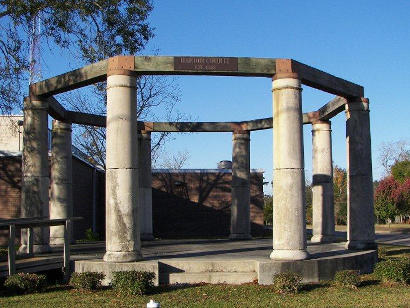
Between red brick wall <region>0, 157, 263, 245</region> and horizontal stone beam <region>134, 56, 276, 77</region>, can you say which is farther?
red brick wall <region>0, 157, 263, 245</region>

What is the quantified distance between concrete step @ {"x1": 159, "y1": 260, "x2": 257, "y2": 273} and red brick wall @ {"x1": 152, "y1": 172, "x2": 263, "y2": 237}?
812 inches

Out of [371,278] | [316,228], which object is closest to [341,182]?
[316,228]

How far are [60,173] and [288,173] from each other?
8630 mm

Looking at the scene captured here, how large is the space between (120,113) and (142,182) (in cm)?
914

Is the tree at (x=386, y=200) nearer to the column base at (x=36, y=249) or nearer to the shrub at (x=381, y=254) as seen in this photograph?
the shrub at (x=381, y=254)

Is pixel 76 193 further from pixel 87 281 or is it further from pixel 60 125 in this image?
pixel 87 281

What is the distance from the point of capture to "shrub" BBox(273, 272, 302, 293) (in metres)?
11.2

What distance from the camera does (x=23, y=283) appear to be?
11.2m

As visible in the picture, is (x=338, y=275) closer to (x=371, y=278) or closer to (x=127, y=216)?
(x=371, y=278)

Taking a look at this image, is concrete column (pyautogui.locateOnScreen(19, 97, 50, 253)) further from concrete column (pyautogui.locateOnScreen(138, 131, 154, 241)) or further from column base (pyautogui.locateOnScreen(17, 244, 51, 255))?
concrete column (pyautogui.locateOnScreen(138, 131, 154, 241))

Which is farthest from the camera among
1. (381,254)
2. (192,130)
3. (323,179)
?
(192,130)

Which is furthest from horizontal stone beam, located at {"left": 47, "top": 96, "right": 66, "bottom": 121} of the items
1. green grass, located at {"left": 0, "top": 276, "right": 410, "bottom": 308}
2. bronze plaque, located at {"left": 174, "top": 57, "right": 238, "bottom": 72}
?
green grass, located at {"left": 0, "top": 276, "right": 410, "bottom": 308}

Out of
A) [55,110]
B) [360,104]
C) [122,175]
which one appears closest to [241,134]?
[360,104]

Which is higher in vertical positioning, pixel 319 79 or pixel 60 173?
pixel 319 79
